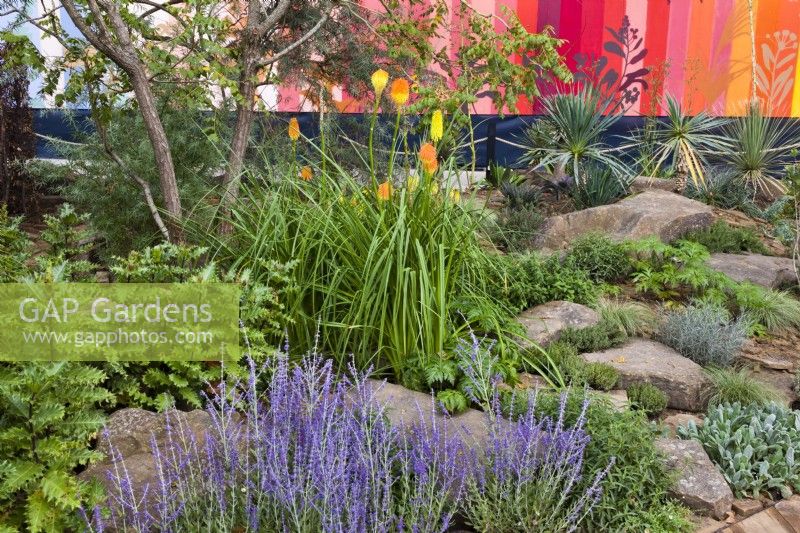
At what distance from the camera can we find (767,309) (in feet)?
14.4

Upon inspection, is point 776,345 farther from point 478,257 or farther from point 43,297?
point 43,297

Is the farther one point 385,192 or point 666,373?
point 666,373

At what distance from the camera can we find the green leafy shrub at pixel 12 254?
2682 millimetres

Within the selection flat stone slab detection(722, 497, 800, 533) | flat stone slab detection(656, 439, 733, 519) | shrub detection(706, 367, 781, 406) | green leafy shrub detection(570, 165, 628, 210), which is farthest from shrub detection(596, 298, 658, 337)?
green leafy shrub detection(570, 165, 628, 210)

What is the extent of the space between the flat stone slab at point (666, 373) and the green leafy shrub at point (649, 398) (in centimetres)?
8

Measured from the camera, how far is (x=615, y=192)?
6.28m

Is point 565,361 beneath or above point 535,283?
beneath

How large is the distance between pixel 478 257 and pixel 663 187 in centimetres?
449

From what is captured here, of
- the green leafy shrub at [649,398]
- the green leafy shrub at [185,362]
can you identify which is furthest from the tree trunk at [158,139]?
the green leafy shrub at [649,398]

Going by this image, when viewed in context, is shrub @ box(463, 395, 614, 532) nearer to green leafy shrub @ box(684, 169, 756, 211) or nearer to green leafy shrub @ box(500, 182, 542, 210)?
green leafy shrub @ box(500, 182, 542, 210)

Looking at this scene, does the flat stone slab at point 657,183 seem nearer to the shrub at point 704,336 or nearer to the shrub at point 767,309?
the shrub at point 767,309

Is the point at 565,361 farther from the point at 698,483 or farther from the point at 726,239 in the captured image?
the point at 726,239

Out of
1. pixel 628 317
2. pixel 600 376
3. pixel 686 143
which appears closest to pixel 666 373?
pixel 600 376

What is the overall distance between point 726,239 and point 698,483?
3.62 m
